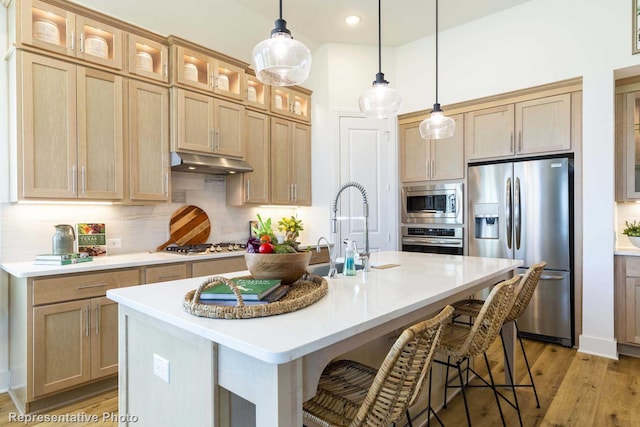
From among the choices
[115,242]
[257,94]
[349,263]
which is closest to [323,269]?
[349,263]

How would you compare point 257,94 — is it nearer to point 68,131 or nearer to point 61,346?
point 68,131

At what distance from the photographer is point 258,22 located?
4.01 meters

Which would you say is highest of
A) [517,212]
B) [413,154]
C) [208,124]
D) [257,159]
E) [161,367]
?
[208,124]

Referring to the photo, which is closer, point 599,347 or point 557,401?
point 557,401

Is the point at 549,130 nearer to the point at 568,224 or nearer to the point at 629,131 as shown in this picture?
the point at 629,131

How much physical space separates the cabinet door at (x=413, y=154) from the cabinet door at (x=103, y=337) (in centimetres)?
Result: 330

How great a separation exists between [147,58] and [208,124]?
69 cm

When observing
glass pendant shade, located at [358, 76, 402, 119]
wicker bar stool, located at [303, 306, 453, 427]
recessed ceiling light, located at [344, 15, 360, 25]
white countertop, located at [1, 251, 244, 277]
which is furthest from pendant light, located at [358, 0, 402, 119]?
recessed ceiling light, located at [344, 15, 360, 25]

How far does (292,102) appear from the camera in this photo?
14.0 ft

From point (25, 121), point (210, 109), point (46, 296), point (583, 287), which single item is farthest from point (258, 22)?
point (583, 287)

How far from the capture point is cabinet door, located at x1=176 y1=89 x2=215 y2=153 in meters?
3.12

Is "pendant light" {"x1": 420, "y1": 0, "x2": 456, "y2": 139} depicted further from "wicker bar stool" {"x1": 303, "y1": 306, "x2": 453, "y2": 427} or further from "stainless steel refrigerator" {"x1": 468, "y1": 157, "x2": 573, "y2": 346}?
"wicker bar stool" {"x1": 303, "y1": 306, "x2": 453, "y2": 427}

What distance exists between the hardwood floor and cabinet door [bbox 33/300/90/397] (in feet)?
0.69

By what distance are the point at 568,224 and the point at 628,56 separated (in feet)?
4.70
